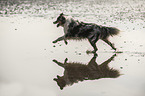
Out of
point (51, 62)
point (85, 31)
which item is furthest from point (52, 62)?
point (85, 31)

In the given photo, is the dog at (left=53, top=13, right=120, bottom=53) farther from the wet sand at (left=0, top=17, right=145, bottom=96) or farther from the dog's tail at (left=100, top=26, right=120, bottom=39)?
the wet sand at (left=0, top=17, right=145, bottom=96)

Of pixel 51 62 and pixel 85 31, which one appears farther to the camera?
pixel 85 31

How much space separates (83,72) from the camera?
26.9 feet

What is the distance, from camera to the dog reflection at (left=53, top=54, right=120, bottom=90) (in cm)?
757

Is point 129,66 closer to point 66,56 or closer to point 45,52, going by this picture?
point 66,56

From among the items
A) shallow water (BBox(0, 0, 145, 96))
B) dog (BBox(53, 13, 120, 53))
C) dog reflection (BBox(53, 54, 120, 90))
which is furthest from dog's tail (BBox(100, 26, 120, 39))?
dog reflection (BBox(53, 54, 120, 90))

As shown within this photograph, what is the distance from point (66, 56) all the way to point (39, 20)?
7.46 meters

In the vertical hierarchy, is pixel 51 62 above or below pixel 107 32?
below

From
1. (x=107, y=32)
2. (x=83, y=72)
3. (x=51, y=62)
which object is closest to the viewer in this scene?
(x=83, y=72)

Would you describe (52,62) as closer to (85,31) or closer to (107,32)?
(85,31)

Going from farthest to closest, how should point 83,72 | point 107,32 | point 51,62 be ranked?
point 107,32 < point 51,62 < point 83,72

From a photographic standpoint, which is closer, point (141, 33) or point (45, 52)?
point (45, 52)

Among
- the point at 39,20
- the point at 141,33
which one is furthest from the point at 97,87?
the point at 39,20

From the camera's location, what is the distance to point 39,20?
1680 cm
